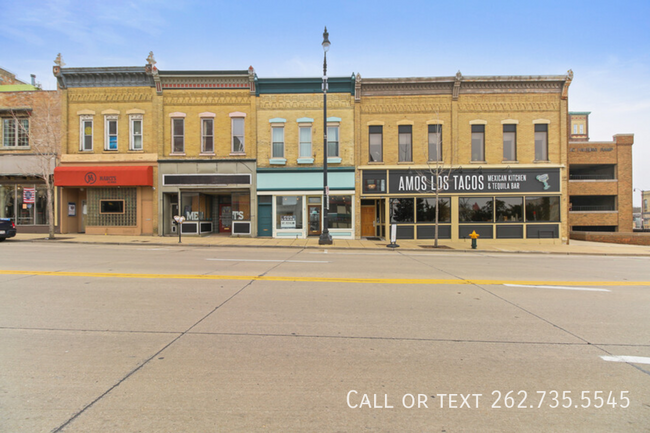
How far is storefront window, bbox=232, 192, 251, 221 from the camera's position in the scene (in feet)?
72.9

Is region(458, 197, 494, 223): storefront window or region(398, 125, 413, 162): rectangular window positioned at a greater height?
region(398, 125, 413, 162): rectangular window

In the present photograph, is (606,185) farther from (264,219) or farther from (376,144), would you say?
(264,219)

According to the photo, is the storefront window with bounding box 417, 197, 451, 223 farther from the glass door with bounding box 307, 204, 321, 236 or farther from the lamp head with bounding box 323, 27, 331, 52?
the lamp head with bounding box 323, 27, 331, 52

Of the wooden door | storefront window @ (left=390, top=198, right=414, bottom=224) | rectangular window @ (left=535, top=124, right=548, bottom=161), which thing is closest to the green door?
the wooden door

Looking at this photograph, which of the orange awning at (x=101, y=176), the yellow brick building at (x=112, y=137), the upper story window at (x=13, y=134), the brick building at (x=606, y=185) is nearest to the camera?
the orange awning at (x=101, y=176)

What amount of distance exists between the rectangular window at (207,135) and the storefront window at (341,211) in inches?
327

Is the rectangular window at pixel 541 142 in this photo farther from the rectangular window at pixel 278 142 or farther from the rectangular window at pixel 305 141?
the rectangular window at pixel 278 142

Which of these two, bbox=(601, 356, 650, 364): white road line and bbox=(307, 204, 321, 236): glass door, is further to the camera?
bbox=(307, 204, 321, 236): glass door

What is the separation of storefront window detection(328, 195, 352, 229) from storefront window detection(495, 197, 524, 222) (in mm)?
9135

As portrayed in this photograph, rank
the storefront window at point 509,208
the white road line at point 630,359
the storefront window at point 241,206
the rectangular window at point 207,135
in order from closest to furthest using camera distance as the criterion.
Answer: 1. the white road line at point 630,359
2. the storefront window at point 509,208
3. the rectangular window at point 207,135
4. the storefront window at point 241,206

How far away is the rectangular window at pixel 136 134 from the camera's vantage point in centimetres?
2202

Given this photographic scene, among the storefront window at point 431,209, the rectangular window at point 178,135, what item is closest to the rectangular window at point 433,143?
the storefront window at point 431,209

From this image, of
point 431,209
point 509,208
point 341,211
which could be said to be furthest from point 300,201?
point 509,208

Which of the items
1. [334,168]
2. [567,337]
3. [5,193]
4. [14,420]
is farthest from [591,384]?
[5,193]
